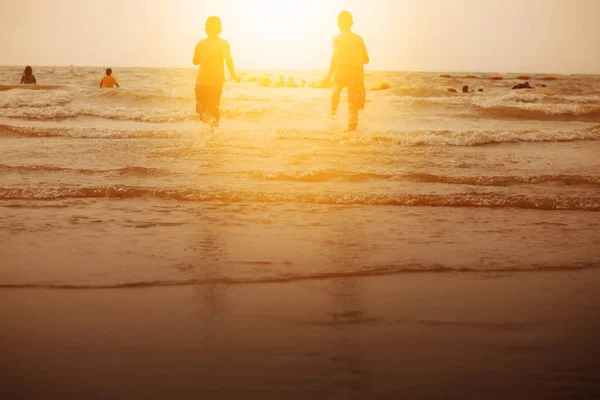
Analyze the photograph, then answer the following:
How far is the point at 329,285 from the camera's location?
3492 mm

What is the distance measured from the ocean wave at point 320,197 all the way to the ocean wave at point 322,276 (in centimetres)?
184

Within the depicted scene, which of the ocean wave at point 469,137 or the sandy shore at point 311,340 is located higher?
the sandy shore at point 311,340

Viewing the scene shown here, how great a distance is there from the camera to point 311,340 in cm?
269

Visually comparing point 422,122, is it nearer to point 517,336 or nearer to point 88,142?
point 88,142

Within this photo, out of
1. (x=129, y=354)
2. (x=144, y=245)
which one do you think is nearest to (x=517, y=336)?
(x=129, y=354)

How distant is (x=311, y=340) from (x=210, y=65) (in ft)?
27.1

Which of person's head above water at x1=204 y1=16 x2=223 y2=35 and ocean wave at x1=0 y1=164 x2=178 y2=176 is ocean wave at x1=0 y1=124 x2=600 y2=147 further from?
ocean wave at x1=0 y1=164 x2=178 y2=176

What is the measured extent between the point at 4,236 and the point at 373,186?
3365mm

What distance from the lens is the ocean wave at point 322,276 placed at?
11.2ft

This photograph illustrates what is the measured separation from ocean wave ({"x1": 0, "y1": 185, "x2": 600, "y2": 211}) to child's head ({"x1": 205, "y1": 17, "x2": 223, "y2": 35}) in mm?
5027

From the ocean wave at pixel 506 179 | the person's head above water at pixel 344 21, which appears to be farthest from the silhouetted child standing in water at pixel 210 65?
the ocean wave at pixel 506 179

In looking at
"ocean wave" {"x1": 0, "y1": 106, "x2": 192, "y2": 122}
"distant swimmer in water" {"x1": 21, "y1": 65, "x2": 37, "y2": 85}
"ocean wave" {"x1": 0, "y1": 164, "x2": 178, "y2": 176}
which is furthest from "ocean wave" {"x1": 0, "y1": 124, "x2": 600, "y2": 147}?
"distant swimmer in water" {"x1": 21, "y1": 65, "x2": 37, "y2": 85}

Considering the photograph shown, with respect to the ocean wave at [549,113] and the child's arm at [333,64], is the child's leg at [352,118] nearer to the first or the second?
the child's arm at [333,64]

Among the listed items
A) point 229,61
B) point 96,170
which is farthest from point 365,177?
point 229,61
